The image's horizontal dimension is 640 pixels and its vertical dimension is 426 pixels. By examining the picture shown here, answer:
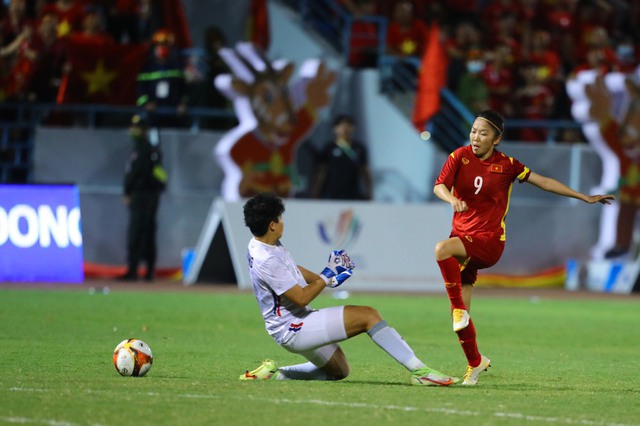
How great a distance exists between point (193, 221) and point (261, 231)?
14.0 meters

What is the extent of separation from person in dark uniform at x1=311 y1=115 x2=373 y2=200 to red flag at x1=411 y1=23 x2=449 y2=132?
147cm

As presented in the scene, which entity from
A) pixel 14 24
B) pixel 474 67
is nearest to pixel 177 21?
pixel 14 24

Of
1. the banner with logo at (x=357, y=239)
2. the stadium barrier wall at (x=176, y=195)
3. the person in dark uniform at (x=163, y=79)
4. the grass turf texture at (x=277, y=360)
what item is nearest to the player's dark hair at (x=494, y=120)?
the grass turf texture at (x=277, y=360)

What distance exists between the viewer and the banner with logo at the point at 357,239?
801 inches

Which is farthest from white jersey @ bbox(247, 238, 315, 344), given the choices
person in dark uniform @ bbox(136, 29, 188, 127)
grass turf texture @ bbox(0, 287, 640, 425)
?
person in dark uniform @ bbox(136, 29, 188, 127)

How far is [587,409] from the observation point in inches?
322

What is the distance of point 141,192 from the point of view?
21.2 metres

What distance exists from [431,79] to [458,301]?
14126 mm

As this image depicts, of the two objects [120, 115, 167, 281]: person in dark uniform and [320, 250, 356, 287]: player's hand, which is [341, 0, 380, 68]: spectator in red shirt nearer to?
[120, 115, 167, 281]: person in dark uniform

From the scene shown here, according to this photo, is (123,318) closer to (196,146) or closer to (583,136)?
(196,146)

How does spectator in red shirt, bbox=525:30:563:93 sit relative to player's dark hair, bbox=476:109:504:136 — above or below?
below

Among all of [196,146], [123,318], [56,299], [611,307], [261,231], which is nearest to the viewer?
[261,231]

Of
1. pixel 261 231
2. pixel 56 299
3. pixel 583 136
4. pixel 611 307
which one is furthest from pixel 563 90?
pixel 261 231

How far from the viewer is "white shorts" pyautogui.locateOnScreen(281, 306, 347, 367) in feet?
30.0
